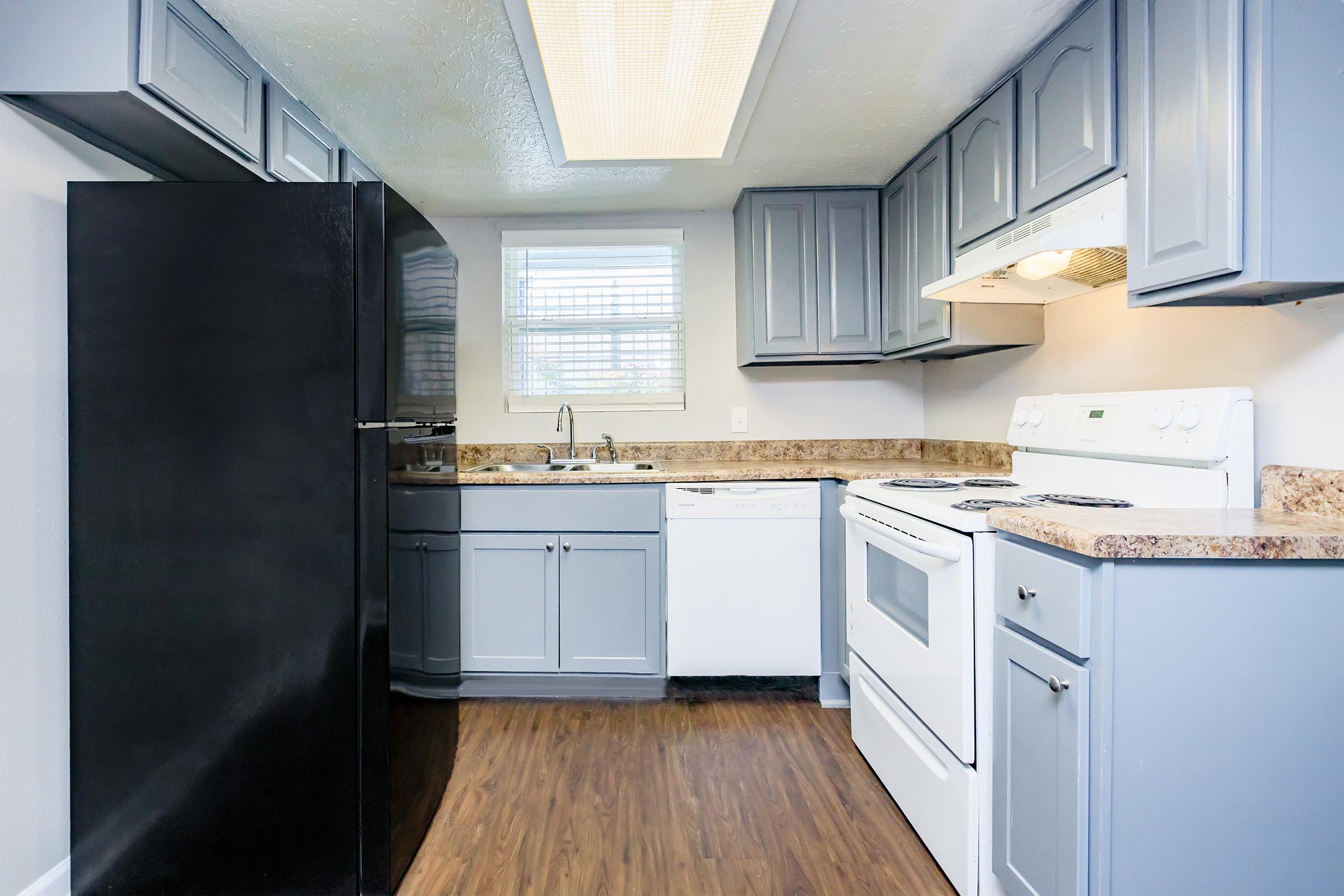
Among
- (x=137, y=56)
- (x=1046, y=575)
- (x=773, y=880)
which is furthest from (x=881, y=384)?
(x=137, y=56)

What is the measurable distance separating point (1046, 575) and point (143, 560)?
1.93 metres

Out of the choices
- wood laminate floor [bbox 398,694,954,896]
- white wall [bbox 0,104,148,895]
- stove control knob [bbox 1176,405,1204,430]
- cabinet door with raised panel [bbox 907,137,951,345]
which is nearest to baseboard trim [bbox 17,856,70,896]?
white wall [bbox 0,104,148,895]

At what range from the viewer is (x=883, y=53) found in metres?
1.72

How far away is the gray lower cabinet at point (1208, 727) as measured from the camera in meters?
1.05

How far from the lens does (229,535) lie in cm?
141

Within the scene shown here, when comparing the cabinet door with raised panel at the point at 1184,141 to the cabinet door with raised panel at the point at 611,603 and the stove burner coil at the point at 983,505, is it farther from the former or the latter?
the cabinet door with raised panel at the point at 611,603

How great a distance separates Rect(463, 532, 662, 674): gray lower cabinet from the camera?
2.43 m

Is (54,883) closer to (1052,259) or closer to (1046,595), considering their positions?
(1046,595)

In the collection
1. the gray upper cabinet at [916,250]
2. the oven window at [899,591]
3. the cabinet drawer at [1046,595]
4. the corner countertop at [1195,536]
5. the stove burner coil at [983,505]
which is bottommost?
the oven window at [899,591]

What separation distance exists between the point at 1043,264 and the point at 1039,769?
126cm

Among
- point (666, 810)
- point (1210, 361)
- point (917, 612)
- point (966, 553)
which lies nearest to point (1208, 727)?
point (966, 553)

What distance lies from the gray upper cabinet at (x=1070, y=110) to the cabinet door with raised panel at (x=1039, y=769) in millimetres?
1143

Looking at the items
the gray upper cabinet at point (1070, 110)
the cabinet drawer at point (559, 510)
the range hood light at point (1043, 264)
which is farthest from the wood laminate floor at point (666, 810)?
the gray upper cabinet at point (1070, 110)

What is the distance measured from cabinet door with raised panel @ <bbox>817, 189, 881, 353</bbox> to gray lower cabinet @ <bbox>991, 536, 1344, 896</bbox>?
72.4 inches
